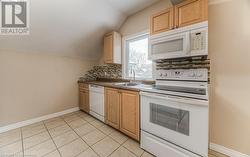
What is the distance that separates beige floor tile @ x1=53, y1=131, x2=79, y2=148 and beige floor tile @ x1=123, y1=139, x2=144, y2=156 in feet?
3.02

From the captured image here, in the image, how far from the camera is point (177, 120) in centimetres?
149

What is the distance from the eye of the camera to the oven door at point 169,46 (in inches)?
63.2

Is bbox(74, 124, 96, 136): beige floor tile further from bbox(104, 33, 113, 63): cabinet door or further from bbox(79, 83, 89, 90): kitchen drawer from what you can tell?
bbox(104, 33, 113, 63): cabinet door

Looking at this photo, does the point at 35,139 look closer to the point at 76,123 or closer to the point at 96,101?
the point at 76,123

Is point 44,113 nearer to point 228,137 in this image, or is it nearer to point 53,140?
point 53,140

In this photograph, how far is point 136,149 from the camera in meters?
1.85

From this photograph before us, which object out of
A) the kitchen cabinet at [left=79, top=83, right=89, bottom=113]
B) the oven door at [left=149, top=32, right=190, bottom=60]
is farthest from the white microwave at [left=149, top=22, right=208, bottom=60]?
the kitchen cabinet at [left=79, top=83, right=89, bottom=113]

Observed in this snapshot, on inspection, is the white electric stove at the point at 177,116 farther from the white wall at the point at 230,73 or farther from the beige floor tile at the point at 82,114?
the beige floor tile at the point at 82,114

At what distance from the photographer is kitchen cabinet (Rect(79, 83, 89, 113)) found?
3.22 meters

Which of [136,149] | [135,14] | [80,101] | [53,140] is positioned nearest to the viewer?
[136,149]

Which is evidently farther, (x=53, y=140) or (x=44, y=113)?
(x=44, y=113)

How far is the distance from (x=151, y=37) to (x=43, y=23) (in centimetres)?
205

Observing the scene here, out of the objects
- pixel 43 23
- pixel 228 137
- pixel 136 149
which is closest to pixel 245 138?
pixel 228 137

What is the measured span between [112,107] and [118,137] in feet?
1.81
